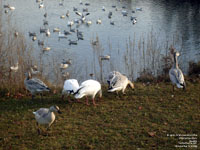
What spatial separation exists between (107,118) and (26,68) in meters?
4.69

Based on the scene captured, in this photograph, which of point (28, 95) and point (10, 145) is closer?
point (10, 145)

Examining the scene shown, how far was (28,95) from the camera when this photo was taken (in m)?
9.89

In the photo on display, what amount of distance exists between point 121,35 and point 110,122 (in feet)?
53.1

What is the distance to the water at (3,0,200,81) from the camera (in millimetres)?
14914

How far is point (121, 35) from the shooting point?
23141 mm

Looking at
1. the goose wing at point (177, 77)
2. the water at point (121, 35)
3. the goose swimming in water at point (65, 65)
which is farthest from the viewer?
the goose swimming in water at point (65, 65)

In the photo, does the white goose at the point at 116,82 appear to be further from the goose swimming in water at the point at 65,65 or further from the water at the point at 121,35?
the goose swimming in water at the point at 65,65

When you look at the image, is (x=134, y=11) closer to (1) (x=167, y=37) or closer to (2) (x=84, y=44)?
(1) (x=167, y=37)

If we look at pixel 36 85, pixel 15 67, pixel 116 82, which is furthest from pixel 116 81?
pixel 15 67

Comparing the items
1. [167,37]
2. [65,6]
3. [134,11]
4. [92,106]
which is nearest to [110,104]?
[92,106]

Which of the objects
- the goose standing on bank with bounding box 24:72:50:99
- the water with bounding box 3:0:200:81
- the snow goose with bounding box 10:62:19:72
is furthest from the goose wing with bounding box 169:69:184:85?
the snow goose with bounding box 10:62:19:72

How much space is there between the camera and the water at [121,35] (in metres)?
14.9

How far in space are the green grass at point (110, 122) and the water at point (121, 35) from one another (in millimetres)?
3372

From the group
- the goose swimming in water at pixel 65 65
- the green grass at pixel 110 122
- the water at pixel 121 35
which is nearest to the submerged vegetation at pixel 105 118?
the green grass at pixel 110 122
